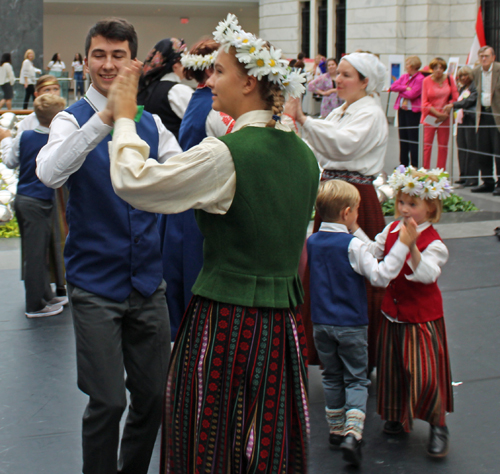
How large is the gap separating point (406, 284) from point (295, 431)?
135 centimetres

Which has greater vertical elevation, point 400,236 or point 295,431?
point 400,236

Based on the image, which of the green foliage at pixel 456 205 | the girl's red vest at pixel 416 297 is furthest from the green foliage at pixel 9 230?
the girl's red vest at pixel 416 297

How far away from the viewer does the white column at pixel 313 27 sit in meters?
26.2

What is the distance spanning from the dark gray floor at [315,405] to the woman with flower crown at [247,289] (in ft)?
3.65

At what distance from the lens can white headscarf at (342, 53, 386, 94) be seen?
13.2 feet

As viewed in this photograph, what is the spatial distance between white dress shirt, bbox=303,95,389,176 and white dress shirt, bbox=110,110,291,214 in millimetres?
1882

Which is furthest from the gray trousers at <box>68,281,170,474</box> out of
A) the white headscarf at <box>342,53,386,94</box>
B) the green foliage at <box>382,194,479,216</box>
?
the green foliage at <box>382,194,479,216</box>

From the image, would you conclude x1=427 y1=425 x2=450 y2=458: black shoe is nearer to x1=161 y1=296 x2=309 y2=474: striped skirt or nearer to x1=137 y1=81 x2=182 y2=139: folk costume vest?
x1=161 y1=296 x2=309 y2=474: striped skirt

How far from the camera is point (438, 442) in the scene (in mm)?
3309

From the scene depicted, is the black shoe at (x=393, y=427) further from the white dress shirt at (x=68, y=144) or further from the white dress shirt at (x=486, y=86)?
the white dress shirt at (x=486, y=86)

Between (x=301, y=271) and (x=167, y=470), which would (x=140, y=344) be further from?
(x=301, y=271)

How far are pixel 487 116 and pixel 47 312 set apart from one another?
7477mm

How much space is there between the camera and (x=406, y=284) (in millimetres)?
3412

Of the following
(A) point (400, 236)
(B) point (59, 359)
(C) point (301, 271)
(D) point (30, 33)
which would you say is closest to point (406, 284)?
(A) point (400, 236)
